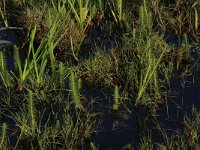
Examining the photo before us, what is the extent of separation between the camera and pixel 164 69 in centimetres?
268

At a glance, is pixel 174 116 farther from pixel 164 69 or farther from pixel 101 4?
pixel 101 4

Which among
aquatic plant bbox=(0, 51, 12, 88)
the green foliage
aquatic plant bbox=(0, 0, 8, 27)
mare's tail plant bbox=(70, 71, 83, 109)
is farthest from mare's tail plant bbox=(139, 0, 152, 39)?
aquatic plant bbox=(0, 0, 8, 27)

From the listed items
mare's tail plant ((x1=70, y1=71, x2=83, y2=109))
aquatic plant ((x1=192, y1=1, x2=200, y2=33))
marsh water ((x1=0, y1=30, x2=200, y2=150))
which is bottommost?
marsh water ((x1=0, y1=30, x2=200, y2=150))

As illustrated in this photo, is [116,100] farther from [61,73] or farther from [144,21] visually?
[144,21]

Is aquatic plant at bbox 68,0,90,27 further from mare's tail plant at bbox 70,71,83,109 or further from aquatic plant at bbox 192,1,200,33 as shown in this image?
mare's tail plant at bbox 70,71,83,109

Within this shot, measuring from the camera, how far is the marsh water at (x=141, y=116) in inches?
88.8

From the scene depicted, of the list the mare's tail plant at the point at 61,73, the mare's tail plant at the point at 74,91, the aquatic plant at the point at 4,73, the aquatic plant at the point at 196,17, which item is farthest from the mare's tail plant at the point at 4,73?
the aquatic plant at the point at 196,17

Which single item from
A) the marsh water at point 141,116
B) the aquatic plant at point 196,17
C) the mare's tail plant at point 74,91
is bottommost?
the marsh water at point 141,116

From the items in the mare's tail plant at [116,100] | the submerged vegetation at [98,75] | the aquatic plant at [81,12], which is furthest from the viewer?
the aquatic plant at [81,12]

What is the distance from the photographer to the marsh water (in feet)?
7.40

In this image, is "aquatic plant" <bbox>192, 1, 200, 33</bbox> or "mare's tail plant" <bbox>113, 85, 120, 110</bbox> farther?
"aquatic plant" <bbox>192, 1, 200, 33</bbox>

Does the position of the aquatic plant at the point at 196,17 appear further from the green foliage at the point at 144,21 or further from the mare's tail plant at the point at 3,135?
the mare's tail plant at the point at 3,135

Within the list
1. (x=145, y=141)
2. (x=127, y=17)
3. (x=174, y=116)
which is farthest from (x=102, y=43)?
(x=145, y=141)

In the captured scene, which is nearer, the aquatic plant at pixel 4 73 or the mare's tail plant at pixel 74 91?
the mare's tail plant at pixel 74 91
